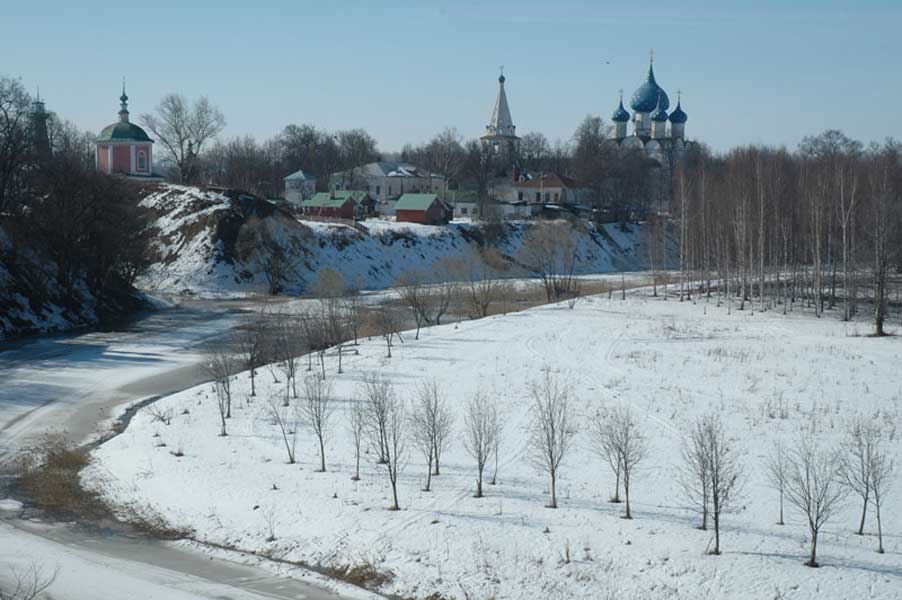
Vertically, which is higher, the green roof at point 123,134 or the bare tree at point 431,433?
the green roof at point 123,134

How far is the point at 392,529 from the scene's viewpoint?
15602mm

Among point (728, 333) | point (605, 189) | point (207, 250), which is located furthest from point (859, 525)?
point (605, 189)

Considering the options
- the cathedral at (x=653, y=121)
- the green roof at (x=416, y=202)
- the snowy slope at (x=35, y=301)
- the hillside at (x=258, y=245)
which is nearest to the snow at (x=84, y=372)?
the snowy slope at (x=35, y=301)

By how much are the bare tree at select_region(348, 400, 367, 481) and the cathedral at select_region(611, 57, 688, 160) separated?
8788 centimetres

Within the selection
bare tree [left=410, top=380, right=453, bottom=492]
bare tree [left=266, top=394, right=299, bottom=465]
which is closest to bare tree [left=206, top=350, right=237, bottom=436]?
bare tree [left=266, top=394, right=299, bottom=465]

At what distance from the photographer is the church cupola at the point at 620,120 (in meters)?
110

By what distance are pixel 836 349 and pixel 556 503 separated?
18.7 metres

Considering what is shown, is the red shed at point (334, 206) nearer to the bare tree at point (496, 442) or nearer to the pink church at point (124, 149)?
the pink church at point (124, 149)

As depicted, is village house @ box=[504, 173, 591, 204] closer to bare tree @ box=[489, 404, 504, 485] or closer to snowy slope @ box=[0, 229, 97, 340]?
snowy slope @ box=[0, 229, 97, 340]

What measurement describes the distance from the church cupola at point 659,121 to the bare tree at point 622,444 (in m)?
89.7

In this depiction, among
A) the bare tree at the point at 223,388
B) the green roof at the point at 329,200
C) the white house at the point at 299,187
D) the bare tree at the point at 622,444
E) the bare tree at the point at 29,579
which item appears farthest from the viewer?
the white house at the point at 299,187

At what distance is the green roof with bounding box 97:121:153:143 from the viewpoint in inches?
2955

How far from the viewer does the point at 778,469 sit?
16500 millimetres

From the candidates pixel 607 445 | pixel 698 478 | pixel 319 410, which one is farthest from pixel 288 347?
pixel 698 478
